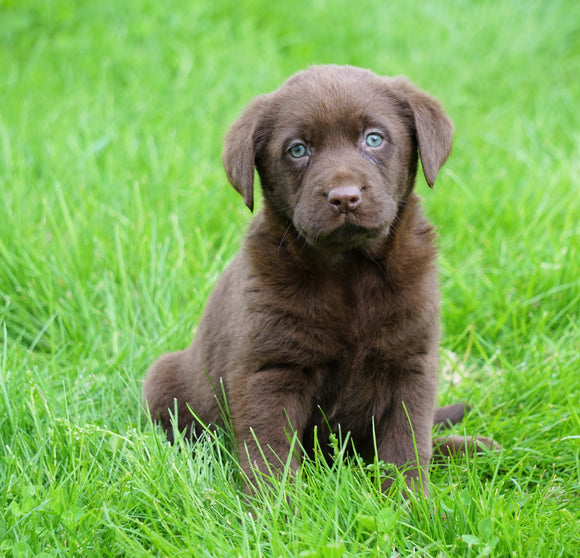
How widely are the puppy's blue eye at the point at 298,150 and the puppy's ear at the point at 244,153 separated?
0.15 metres

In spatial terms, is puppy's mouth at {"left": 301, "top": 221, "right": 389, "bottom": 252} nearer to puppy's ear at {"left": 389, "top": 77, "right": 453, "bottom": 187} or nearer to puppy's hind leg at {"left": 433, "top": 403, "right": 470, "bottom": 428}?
puppy's ear at {"left": 389, "top": 77, "right": 453, "bottom": 187}

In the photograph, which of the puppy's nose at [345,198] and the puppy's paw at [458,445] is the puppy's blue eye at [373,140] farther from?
the puppy's paw at [458,445]

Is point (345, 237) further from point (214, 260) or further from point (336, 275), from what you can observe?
point (214, 260)

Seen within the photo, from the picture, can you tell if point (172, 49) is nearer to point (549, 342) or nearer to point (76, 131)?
point (76, 131)

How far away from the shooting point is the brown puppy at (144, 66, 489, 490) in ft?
9.07

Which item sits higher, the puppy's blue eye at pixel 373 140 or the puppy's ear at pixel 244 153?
the puppy's blue eye at pixel 373 140

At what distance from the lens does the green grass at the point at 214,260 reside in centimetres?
246

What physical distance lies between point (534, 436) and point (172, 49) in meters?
4.68

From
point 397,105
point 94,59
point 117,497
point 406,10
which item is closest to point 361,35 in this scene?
point 406,10

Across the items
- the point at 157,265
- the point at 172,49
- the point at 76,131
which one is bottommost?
the point at 157,265

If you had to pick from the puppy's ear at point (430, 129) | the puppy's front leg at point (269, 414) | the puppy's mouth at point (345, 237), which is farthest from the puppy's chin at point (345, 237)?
the puppy's front leg at point (269, 414)

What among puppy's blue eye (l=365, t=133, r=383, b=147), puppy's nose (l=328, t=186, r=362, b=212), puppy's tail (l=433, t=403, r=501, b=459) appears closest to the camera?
puppy's nose (l=328, t=186, r=362, b=212)

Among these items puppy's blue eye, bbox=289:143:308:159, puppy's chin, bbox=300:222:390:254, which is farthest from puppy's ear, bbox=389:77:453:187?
puppy's blue eye, bbox=289:143:308:159

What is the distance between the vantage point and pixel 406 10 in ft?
25.5
